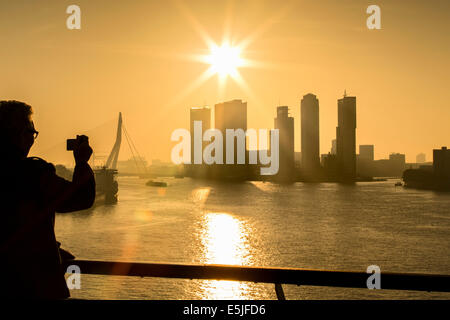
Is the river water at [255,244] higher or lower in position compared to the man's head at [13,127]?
lower

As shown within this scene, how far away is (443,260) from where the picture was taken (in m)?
36.8

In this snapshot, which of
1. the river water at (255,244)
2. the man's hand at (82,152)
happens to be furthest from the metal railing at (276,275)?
the river water at (255,244)

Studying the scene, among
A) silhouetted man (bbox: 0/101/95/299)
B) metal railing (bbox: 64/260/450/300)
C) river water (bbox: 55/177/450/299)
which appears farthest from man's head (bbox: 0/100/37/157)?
river water (bbox: 55/177/450/299)

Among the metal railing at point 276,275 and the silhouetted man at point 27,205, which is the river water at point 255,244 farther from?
the silhouetted man at point 27,205

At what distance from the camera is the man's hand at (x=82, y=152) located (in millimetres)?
1935

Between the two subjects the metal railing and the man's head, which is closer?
the man's head

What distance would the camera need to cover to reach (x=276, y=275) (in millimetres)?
2816

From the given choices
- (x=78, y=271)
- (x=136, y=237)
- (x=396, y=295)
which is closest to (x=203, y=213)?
(x=136, y=237)

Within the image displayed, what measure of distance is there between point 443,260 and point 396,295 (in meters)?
12.0

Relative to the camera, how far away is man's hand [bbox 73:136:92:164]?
1935mm

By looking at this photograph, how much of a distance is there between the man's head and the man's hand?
9.5 inches

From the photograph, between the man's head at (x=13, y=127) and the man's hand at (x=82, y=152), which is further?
the man's hand at (x=82, y=152)

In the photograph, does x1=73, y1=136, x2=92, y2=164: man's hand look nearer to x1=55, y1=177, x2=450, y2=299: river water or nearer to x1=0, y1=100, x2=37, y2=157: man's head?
x1=0, y1=100, x2=37, y2=157: man's head

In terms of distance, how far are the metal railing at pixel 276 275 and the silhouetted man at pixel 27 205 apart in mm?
1022
